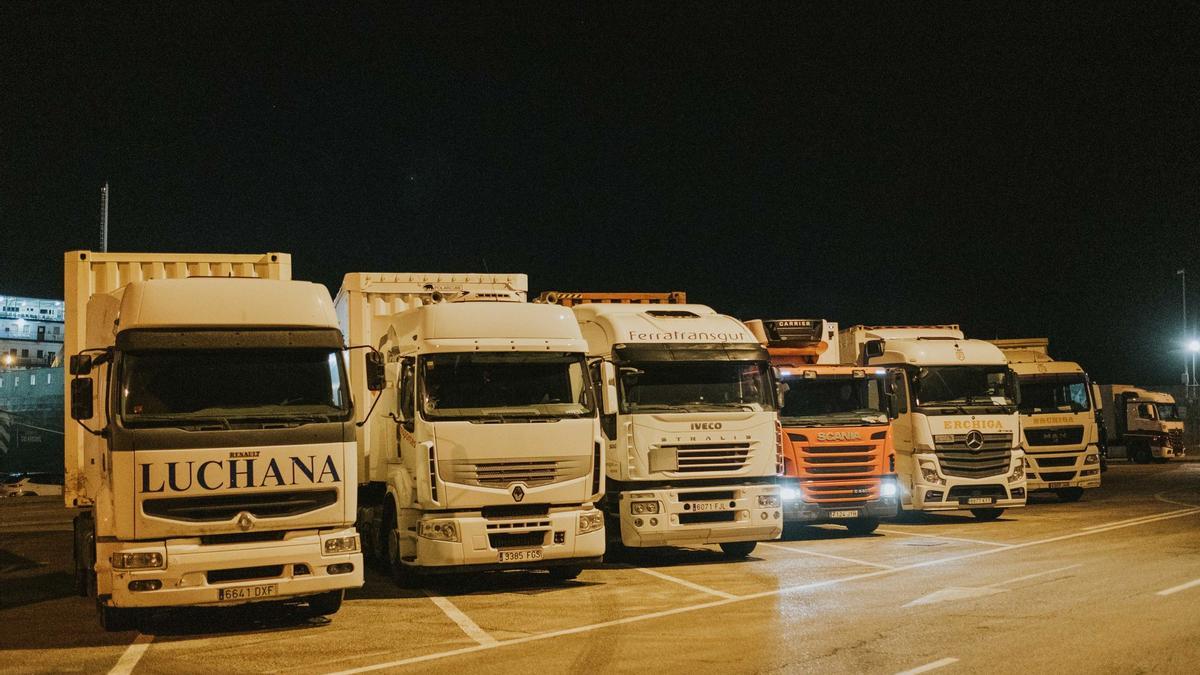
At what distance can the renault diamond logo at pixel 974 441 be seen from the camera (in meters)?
18.2

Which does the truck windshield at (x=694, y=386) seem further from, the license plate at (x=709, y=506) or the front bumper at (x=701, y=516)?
the license plate at (x=709, y=506)

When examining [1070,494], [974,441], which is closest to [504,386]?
[974,441]

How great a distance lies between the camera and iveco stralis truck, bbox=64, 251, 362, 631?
8.80m

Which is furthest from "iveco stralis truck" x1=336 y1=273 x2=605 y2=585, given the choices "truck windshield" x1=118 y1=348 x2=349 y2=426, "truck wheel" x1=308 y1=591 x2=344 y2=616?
"truck windshield" x1=118 y1=348 x2=349 y2=426

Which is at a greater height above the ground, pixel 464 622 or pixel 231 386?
pixel 231 386

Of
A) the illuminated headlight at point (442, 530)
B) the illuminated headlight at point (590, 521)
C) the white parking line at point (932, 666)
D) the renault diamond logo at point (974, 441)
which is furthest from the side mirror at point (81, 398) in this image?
the renault diamond logo at point (974, 441)

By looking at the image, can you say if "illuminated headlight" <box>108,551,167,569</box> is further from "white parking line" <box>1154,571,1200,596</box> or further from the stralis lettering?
"white parking line" <box>1154,571,1200,596</box>

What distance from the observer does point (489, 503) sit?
37.7 ft

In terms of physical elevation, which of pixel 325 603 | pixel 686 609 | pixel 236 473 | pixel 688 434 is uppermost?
pixel 688 434

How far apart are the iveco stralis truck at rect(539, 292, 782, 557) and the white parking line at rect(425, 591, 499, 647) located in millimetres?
2868

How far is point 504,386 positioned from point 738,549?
190 inches

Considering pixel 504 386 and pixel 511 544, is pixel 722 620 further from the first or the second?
pixel 504 386

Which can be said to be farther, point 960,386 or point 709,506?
point 960,386

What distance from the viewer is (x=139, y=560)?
875cm
